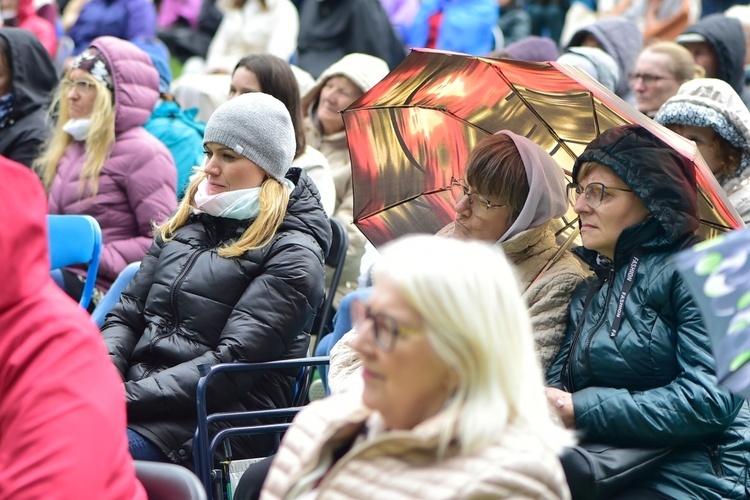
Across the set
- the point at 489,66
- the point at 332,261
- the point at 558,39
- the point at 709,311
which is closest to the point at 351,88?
the point at 332,261

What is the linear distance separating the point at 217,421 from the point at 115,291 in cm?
117

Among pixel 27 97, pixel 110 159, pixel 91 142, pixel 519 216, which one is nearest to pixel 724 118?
pixel 519 216

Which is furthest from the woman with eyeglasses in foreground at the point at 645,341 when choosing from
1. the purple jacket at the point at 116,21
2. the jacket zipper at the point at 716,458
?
the purple jacket at the point at 116,21

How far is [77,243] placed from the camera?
5.47m

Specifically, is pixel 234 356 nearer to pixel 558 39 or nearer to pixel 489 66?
pixel 489 66

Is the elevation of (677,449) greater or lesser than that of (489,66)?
lesser

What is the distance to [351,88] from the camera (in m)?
6.82

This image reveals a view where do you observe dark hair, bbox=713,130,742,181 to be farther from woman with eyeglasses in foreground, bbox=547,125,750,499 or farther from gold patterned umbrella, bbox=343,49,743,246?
woman with eyeglasses in foreground, bbox=547,125,750,499

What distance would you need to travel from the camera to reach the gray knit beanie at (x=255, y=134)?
4641 millimetres

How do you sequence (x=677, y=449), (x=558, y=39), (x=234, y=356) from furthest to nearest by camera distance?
1. (x=558, y=39)
2. (x=234, y=356)
3. (x=677, y=449)

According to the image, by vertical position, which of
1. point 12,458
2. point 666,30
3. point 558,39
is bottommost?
point 558,39

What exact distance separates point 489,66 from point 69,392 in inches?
93.4

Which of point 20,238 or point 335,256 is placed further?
point 335,256

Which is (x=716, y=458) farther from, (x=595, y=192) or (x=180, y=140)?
(x=180, y=140)
